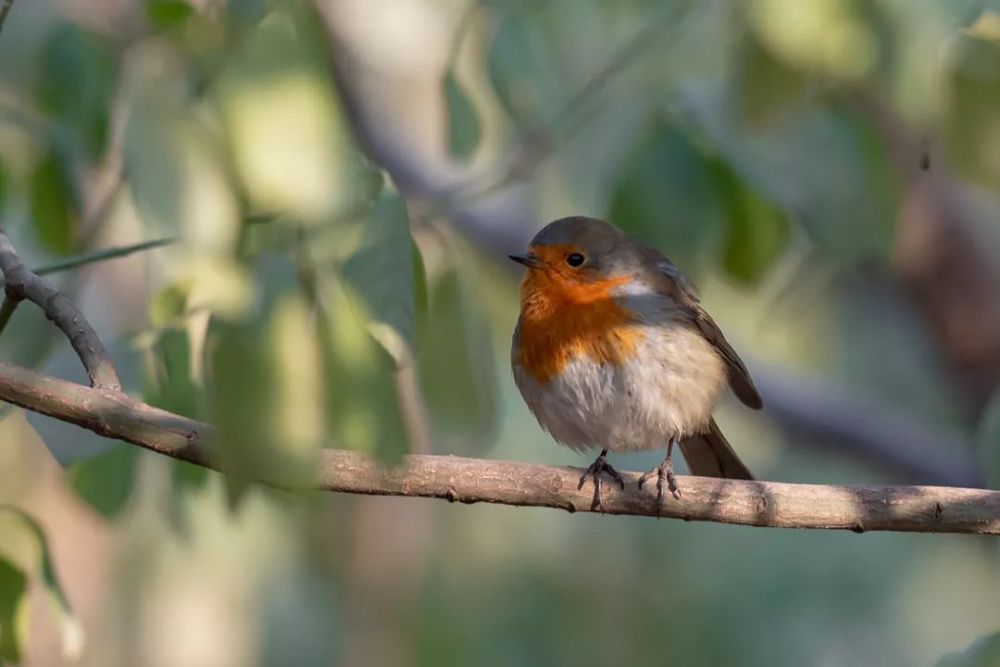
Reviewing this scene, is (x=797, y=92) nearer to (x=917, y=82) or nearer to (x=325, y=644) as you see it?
(x=917, y=82)

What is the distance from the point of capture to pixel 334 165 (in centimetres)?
190

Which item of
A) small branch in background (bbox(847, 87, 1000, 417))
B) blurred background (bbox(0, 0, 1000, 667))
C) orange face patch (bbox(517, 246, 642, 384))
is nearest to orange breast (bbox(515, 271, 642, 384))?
orange face patch (bbox(517, 246, 642, 384))

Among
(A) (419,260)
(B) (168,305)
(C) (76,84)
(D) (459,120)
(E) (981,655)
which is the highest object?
(D) (459,120)

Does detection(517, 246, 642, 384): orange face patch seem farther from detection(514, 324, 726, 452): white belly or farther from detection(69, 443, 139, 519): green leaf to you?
detection(69, 443, 139, 519): green leaf

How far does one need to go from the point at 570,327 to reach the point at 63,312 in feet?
5.41

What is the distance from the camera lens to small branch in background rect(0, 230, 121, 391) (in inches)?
98.7

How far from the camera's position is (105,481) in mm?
2893

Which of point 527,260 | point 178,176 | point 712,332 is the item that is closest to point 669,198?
point 527,260

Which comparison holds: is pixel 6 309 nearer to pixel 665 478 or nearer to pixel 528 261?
pixel 665 478

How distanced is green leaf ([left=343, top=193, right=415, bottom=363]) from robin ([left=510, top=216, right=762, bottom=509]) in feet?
5.67

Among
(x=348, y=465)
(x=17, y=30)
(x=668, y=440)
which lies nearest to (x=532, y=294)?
(x=668, y=440)

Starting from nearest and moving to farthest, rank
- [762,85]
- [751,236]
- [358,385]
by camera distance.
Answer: [358,385] → [762,85] → [751,236]

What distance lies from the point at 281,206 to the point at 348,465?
2.79ft

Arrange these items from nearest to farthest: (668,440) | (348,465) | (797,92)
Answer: (348,465), (797,92), (668,440)
